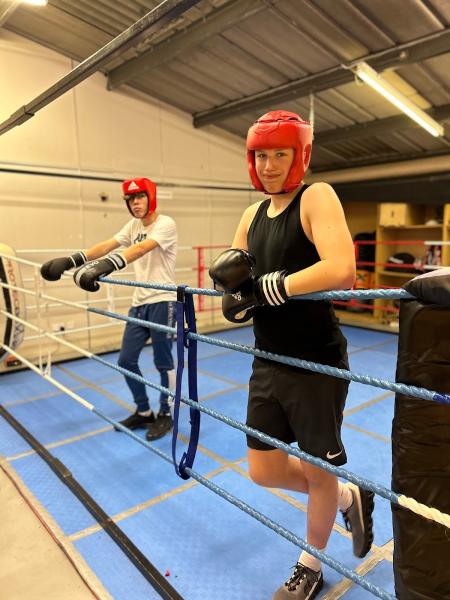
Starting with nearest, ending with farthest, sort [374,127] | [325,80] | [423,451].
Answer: [423,451], [325,80], [374,127]

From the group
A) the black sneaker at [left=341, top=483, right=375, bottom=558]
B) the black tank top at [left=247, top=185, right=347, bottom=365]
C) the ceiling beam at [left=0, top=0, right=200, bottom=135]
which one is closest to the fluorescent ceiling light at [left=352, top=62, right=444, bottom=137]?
the ceiling beam at [left=0, top=0, right=200, bottom=135]

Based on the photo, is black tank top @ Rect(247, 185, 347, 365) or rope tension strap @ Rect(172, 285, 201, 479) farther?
rope tension strap @ Rect(172, 285, 201, 479)

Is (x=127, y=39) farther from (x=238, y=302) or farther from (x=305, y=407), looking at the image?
(x=305, y=407)

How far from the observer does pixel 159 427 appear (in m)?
2.75

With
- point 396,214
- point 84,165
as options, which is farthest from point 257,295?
point 396,214

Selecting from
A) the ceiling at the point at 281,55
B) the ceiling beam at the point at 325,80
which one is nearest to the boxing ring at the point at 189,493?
the ceiling at the point at 281,55

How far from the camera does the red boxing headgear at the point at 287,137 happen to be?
1.20m

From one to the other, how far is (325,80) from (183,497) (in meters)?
4.07

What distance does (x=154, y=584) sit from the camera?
1.59 m

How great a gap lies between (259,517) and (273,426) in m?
0.26

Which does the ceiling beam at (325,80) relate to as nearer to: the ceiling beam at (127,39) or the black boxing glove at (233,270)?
the ceiling beam at (127,39)

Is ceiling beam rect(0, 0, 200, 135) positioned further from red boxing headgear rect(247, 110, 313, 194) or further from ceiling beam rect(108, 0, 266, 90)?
ceiling beam rect(108, 0, 266, 90)

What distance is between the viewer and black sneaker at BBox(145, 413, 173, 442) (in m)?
2.69

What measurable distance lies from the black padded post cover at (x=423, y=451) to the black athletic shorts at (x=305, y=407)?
336 millimetres
